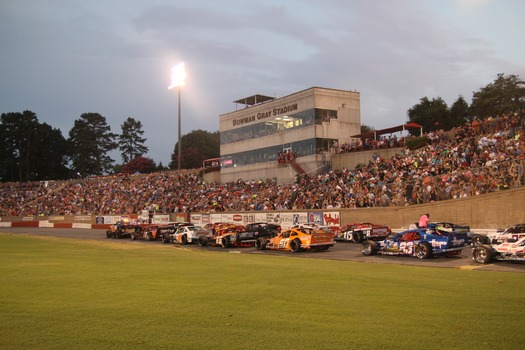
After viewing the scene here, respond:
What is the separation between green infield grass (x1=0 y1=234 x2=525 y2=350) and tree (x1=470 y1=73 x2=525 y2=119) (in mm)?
51295

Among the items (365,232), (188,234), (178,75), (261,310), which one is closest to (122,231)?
(188,234)

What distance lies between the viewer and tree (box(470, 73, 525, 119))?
190 feet

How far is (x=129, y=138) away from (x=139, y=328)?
119424mm

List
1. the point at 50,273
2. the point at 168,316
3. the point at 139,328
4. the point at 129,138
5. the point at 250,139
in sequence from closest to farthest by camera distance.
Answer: the point at 139,328 → the point at 168,316 → the point at 50,273 → the point at 250,139 → the point at 129,138

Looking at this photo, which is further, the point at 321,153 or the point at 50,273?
the point at 321,153

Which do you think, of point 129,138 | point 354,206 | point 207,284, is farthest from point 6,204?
point 207,284

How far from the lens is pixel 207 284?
11.9 metres

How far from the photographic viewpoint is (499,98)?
196 ft

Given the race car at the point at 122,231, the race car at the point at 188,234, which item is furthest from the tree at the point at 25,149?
the race car at the point at 188,234

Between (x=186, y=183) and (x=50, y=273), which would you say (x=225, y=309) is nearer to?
(x=50, y=273)

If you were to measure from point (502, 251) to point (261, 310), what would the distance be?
11.1 m

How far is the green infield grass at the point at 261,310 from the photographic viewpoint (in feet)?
22.1

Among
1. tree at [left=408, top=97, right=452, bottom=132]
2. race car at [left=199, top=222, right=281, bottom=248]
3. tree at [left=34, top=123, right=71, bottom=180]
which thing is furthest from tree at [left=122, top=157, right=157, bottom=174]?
race car at [left=199, top=222, right=281, bottom=248]

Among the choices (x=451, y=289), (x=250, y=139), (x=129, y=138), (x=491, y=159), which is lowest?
(x=451, y=289)
